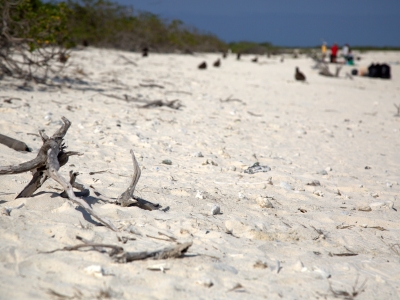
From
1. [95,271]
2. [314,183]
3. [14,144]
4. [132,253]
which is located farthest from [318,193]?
[14,144]

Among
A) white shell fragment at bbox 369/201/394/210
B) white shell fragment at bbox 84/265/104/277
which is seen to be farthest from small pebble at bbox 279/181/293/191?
white shell fragment at bbox 84/265/104/277

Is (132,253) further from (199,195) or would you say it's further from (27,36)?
(27,36)

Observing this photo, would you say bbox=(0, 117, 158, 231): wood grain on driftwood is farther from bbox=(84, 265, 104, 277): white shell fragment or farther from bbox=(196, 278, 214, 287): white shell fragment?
bbox=(196, 278, 214, 287): white shell fragment

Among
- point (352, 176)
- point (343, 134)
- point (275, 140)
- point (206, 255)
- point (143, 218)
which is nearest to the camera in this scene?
point (206, 255)

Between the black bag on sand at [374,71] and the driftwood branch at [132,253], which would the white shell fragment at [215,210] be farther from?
the black bag on sand at [374,71]

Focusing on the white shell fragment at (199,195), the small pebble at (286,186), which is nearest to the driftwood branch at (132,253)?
the white shell fragment at (199,195)

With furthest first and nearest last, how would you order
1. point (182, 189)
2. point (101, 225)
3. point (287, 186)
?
point (287, 186) < point (182, 189) < point (101, 225)

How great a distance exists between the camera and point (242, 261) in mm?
2332

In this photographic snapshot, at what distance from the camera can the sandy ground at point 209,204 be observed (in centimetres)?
204

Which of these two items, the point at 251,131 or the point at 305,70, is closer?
the point at 251,131

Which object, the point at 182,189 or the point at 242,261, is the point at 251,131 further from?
the point at 242,261

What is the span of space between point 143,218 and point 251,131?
3.77 meters

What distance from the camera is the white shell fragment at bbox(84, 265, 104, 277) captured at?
197 centimetres

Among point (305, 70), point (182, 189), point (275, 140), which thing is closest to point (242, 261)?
point (182, 189)
